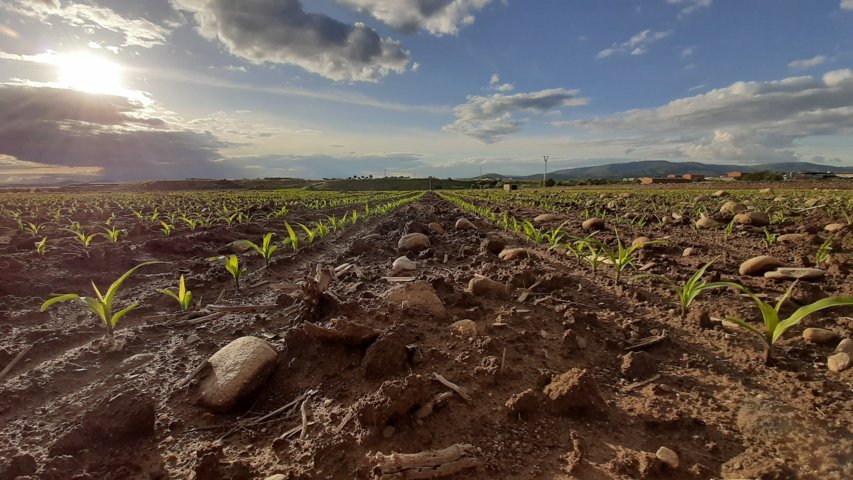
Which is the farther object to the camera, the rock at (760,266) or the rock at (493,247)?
the rock at (493,247)

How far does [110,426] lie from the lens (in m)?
2.17

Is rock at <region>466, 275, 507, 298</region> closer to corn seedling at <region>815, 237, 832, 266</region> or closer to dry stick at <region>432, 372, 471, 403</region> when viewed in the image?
dry stick at <region>432, 372, 471, 403</region>

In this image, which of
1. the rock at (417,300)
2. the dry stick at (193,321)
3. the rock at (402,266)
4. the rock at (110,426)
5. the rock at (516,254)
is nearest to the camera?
the rock at (110,426)

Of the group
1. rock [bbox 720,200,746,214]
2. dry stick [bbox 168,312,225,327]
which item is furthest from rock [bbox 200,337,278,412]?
rock [bbox 720,200,746,214]

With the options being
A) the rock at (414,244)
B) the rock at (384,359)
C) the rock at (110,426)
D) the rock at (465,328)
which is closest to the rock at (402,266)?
the rock at (414,244)

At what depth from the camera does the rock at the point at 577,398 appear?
2.12 m

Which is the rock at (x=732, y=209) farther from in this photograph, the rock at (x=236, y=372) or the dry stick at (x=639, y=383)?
the rock at (x=236, y=372)

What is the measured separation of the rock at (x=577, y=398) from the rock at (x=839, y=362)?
1.50 m

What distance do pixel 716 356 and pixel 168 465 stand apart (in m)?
3.53

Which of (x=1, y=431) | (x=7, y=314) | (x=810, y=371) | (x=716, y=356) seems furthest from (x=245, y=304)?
(x=810, y=371)

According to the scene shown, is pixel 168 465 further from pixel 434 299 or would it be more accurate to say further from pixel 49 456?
pixel 434 299

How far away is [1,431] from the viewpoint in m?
2.27

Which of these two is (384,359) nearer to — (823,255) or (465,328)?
(465,328)

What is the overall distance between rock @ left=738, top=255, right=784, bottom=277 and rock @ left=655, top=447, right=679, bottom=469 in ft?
12.4
